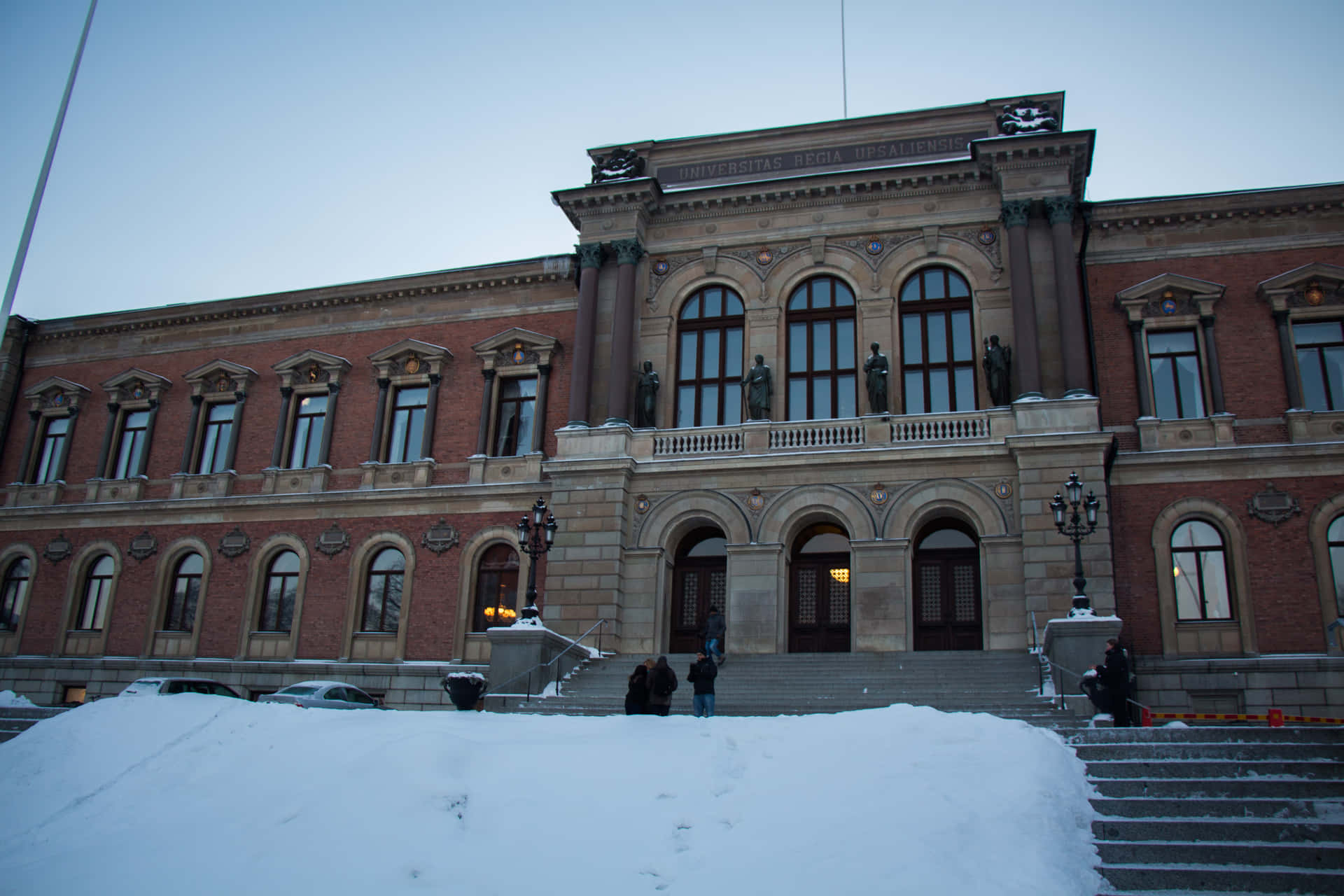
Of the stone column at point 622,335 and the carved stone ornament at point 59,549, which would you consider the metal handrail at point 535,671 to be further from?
the carved stone ornament at point 59,549

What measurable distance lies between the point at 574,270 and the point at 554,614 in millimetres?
10885

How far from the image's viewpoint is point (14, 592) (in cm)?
3591

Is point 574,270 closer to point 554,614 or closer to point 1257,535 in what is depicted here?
point 554,614

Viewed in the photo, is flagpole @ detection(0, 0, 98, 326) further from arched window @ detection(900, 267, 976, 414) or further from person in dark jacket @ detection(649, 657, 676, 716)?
arched window @ detection(900, 267, 976, 414)

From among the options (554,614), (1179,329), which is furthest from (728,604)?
(1179,329)

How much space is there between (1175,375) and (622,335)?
14.7 m

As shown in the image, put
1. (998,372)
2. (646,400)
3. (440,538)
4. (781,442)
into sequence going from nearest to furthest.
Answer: (998,372), (781,442), (646,400), (440,538)

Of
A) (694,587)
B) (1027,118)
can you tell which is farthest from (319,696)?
(1027,118)

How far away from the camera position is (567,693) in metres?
Result: 23.5

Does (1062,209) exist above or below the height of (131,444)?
above

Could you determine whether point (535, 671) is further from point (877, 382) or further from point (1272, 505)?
point (1272, 505)

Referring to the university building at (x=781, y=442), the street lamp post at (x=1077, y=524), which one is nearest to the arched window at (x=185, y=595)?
the university building at (x=781, y=442)

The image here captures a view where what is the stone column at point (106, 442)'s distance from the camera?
36.3m

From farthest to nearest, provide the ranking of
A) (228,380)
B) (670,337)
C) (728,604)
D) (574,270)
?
(228,380) → (574,270) → (670,337) → (728,604)
